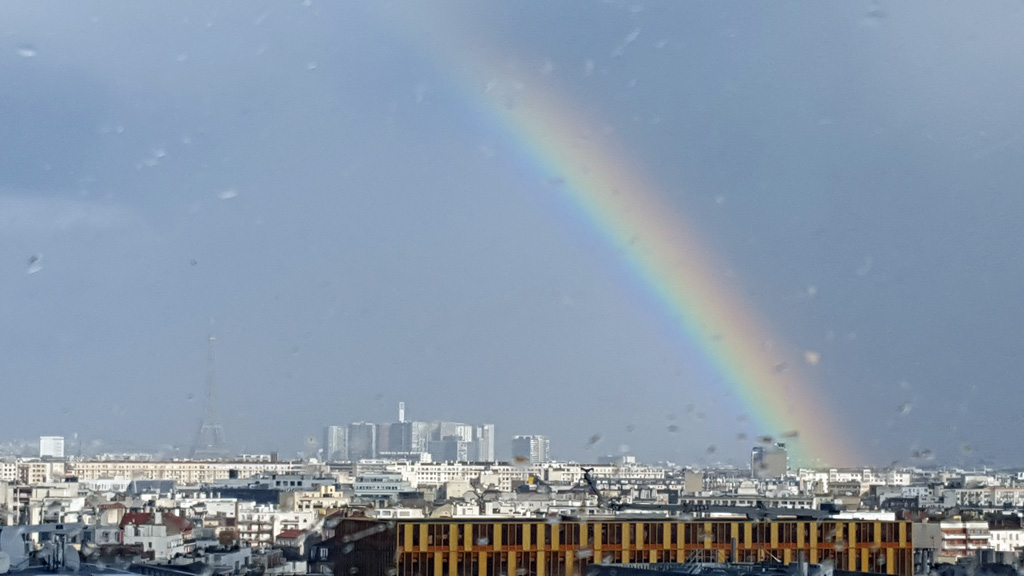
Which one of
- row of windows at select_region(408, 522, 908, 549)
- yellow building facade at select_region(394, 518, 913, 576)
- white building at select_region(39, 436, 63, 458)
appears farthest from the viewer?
white building at select_region(39, 436, 63, 458)

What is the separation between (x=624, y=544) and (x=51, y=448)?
3762 inches

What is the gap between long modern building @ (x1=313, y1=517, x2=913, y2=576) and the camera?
23.3 meters

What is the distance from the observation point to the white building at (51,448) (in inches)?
4397

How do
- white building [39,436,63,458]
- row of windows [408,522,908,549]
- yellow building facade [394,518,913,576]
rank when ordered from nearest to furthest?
yellow building facade [394,518,913,576]
row of windows [408,522,908,549]
white building [39,436,63,458]

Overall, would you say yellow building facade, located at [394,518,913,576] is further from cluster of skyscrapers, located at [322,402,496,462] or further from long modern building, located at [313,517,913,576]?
cluster of skyscrapers, located at [322,402,496,462]

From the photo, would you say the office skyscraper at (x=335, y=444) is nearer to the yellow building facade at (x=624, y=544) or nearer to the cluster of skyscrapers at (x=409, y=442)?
the cluster of skyscrapers at (x=409, y=442)

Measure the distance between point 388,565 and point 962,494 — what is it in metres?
53.9

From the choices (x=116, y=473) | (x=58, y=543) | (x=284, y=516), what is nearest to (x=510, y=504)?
(x=284, y=516)

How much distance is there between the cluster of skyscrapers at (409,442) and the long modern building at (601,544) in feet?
347

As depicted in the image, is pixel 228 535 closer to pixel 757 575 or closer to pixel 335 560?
pixel 335 560

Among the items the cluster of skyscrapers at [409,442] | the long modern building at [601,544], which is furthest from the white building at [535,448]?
the long modern building at [601,544]

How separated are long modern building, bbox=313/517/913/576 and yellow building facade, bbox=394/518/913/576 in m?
0.01

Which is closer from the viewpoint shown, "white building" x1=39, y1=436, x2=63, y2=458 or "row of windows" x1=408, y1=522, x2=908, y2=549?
"row of windows" x1=408, y1=522, x2=908, y2=549

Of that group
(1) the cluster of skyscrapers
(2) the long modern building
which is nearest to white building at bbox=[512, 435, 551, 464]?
(1) the cluster of skyscrapers
